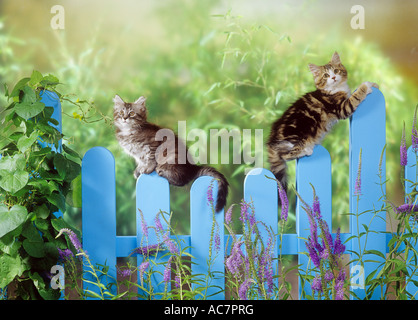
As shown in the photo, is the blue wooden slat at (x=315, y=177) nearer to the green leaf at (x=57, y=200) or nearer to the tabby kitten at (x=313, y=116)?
the tabby kitten at (x=313, y=116)

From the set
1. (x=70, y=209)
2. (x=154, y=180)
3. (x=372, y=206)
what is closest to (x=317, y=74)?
(x=372, y=206)

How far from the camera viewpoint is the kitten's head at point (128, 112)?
1.93 meters

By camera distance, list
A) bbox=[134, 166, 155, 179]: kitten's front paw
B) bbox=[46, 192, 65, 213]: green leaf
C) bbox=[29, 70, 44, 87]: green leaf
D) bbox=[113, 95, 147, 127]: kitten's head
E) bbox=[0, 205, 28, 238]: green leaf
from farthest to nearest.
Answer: bbox=[113, 95, 147, 127]: kitten's head
bbox=[134, 166, 155, 179]: kitten's front paw
bbox=[29, 70, 44, 87]: green leaf
bbox=[46, 192, 65, 213]: green leaf
bbox=[0, 205, 28, 238]: green leaf

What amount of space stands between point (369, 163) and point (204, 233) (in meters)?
0.59

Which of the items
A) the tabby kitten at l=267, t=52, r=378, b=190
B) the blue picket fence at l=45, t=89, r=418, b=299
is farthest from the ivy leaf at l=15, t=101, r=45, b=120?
the tabby kitten at l=267, t=52, r=378, b=190

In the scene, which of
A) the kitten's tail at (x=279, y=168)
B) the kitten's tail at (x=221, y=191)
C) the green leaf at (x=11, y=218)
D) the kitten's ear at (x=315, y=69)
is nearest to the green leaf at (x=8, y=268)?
the green leaf at (x=11, y=218)

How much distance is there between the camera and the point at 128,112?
1.94 m

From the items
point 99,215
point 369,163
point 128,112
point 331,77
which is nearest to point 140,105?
point 128,112

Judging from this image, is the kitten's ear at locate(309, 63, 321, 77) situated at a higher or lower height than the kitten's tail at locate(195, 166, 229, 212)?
higher

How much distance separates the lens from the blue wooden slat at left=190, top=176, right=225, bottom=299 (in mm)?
1694

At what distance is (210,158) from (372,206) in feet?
3.31

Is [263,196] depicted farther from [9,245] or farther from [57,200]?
[9,245]

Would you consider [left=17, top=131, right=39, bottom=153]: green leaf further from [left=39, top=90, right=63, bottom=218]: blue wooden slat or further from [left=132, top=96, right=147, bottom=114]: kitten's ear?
[left=132, top=96, right=147, bottom=114]: kitten's ear
